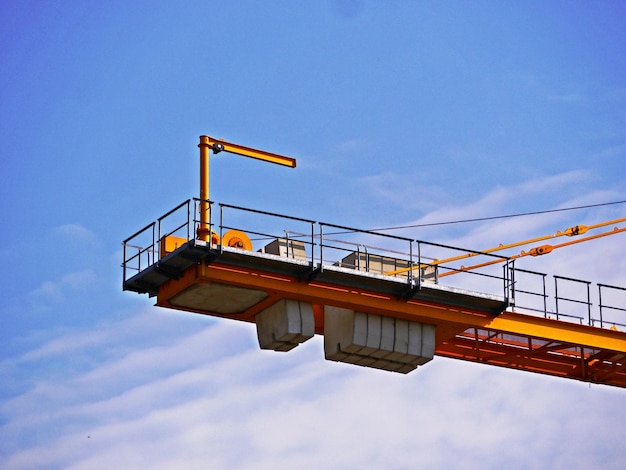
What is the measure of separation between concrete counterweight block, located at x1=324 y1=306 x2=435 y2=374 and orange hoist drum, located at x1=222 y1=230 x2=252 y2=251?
3.83m

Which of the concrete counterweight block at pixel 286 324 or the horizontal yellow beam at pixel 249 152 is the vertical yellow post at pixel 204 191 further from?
the concrete counterweight block at pixel 286 324

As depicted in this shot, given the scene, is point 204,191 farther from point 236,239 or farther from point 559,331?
point 559,331

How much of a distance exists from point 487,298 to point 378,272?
318 cm

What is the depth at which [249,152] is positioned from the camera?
51.3m

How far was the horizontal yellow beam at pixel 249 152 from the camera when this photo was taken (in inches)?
1999

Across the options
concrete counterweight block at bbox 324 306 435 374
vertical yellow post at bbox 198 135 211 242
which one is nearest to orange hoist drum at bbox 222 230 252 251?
vertical yellow post at bbox 198 135 211 242

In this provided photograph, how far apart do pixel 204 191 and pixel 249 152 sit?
93.4 inches

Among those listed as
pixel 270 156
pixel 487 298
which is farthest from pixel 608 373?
pixel 270 156

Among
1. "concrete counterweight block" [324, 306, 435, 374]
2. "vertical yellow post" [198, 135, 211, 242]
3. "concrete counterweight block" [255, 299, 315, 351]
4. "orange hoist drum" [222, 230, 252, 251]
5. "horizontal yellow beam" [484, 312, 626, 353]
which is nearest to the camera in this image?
"vertical yellow post" [198, 135, 211, 242]

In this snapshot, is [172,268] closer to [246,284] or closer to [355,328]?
[246,284]

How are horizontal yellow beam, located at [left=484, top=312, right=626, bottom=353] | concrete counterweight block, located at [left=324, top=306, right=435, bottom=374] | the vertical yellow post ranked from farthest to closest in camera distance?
horizontal yellow beam, located at [left=484, top=312, right=626, bottom=353], concrete counterweight block, located at [left=324, top=306, right=435, bottom=374], the vertical yellow post

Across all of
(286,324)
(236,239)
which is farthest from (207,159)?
(286,324)

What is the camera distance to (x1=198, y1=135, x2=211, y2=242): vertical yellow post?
159 ft

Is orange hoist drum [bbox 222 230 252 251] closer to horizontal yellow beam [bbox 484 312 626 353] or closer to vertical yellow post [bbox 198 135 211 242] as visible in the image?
vertical yellow post [bbox 198 135 211 242]
